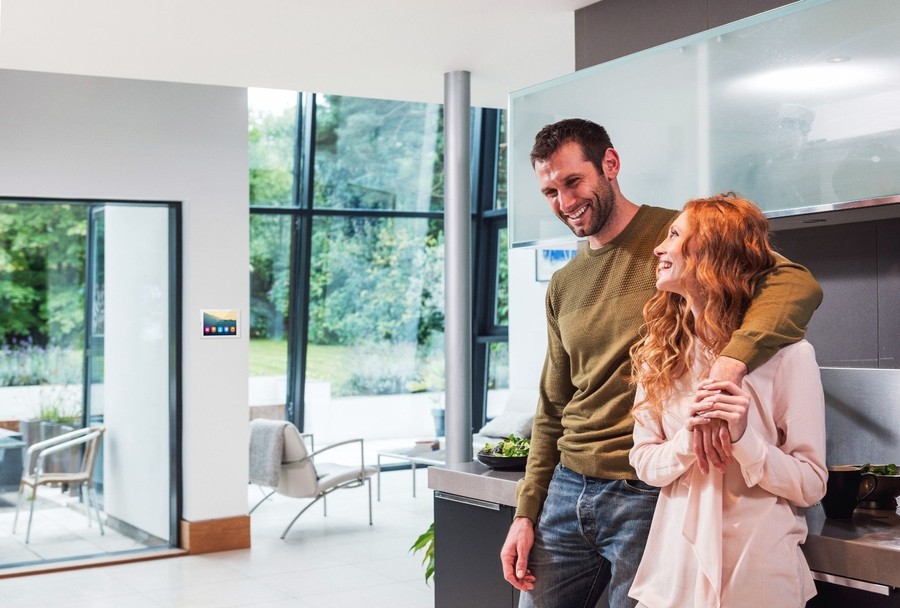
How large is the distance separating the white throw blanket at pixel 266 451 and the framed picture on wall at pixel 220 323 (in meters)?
0.81

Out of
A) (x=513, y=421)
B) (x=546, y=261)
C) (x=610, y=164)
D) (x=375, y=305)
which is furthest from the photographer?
(x=375, y=305)

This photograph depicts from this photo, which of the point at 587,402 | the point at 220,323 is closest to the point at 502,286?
the point at 220,323

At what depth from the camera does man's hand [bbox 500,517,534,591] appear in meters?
2.38

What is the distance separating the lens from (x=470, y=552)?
3.18 metres

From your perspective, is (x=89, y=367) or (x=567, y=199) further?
(x=89, y=367)

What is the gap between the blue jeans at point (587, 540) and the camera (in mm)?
2164

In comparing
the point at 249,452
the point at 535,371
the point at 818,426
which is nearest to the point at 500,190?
the point at 535,371

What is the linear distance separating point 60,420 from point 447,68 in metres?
3.32

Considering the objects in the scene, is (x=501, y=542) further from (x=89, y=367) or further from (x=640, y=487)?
(x=89, y=367)

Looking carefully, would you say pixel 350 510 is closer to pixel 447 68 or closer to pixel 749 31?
pixel 447 68

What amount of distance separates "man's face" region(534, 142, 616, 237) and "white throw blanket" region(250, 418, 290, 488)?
484 centimetres

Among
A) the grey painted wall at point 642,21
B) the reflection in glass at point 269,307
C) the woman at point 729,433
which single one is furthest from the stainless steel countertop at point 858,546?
the reflection in glass at point 269,307

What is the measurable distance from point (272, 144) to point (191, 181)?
3.00 meters

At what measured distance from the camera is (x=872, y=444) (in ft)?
9.84
